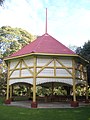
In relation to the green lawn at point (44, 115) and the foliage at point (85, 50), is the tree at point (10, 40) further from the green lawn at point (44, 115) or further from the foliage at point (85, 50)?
the green lawn at point (44, 115)

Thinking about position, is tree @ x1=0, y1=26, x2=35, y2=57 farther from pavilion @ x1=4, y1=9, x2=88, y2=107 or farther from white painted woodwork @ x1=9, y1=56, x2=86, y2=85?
white painted woodwork @ x1=9, y1=56, x2=86, y2=85

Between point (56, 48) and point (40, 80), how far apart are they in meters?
3.30

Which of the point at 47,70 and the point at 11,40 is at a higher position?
the point at 11,40

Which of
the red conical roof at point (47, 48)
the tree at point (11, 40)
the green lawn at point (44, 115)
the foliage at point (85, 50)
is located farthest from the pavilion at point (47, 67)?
the tree at point (11, 40)

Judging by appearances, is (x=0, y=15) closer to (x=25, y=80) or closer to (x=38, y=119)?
(x=38, y=119)

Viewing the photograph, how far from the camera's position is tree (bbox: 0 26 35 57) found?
113ft

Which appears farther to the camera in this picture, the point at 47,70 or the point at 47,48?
the point at 47,48

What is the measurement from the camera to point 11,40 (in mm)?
34812

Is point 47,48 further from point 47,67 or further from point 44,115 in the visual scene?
point 44,115

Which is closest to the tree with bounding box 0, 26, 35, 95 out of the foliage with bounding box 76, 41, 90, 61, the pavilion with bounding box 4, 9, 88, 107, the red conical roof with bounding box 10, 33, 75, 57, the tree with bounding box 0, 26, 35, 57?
the tree with bounding box 0, 26, 35, 57

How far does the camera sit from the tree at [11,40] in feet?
113

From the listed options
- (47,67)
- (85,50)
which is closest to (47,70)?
(47,67)

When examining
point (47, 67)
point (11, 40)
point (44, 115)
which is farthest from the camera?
point (11, 40)

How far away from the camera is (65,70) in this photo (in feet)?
53.4
